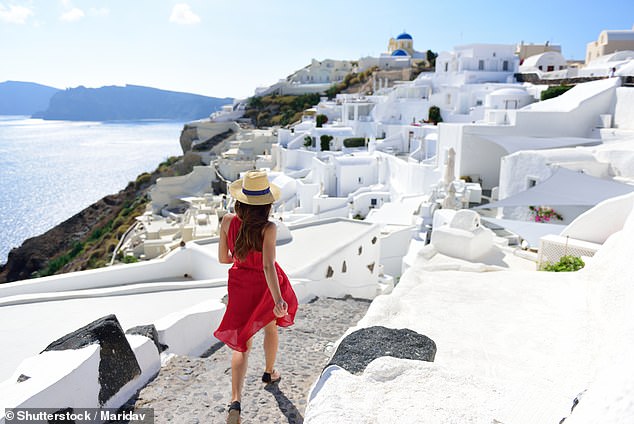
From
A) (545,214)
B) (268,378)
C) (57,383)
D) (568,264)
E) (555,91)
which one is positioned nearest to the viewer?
(57,383)

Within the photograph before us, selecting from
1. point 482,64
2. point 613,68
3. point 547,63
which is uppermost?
point 547,63

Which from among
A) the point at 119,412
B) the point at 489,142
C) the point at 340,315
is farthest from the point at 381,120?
the point at 119,412

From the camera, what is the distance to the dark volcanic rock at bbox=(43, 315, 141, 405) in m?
2.98

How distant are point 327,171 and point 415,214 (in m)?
11.3

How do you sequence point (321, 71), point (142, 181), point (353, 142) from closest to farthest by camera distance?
point (353, 142)
point (142, 181)
point (321, 71)

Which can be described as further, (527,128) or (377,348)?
(527,128)

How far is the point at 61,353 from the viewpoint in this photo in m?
2.93

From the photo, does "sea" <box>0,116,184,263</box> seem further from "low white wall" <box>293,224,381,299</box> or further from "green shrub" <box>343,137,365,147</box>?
"low white wall" <box>293,224,381,299</box>

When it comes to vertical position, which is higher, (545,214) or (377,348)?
(377,348)

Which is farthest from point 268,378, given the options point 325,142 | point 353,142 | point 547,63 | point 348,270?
point 547,63

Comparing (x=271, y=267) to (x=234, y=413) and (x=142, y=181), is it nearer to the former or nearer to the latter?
(x=234, y=413)

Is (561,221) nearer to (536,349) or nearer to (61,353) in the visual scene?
(536,349)

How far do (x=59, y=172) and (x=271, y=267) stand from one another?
89681 mm

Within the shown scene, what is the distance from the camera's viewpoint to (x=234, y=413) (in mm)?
2869
